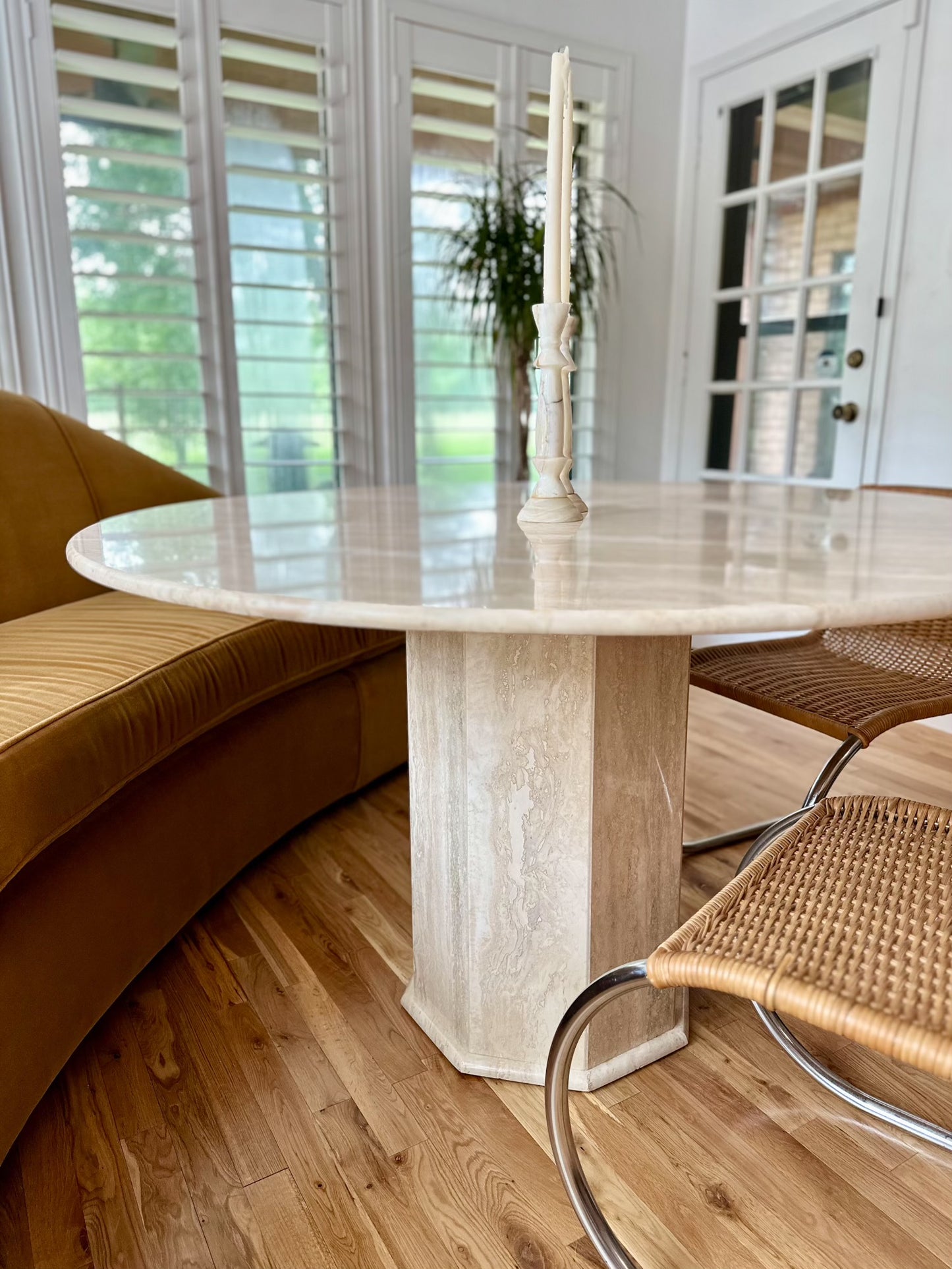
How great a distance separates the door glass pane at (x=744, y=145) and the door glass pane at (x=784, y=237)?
174 mm

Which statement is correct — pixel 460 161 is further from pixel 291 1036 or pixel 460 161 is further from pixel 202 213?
pixel 291 1036

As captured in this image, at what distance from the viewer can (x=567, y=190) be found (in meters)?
0.93

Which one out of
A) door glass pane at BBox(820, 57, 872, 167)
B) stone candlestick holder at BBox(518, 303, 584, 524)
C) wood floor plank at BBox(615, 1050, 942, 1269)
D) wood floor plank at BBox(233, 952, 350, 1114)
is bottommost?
wood floor plank at BBox(233, 952, 350, 1114)

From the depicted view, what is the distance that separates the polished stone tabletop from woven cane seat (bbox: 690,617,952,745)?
0.27m

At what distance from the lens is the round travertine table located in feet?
2.62

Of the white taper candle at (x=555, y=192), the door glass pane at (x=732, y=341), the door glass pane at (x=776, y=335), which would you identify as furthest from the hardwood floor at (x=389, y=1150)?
the door glass pane at (x=732, y=341)

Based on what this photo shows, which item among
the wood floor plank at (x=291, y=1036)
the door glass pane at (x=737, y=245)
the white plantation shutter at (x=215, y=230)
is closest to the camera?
the wood floor plank at (x=291, y=1036)

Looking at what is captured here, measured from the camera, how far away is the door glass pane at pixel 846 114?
107 inches

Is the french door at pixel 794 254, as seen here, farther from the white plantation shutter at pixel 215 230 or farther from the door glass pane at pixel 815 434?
the white plantation shutter at pixel 215 230

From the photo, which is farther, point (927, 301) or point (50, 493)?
point (927, 301)

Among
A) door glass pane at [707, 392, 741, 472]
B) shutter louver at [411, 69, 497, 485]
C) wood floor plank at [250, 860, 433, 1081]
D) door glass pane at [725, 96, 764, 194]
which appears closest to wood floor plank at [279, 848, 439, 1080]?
wood floor plank at [250, 860, 433, 1081]

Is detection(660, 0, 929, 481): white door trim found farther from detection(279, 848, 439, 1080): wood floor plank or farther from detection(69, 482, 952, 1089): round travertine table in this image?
detection(279, 848, 439, 1080): wood floor plank

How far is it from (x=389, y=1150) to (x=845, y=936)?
2.14ft

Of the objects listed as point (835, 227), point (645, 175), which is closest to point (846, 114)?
point (835, 227)
